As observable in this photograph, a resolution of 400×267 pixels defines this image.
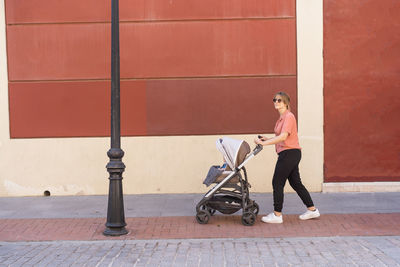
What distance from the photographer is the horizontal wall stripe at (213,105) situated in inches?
361

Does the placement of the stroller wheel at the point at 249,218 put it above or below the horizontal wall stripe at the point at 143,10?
below

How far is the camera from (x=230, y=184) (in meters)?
6.72

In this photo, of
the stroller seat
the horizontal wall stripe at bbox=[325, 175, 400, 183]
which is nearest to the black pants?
the stroller seat

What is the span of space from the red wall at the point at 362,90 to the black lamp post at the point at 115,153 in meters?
4.72

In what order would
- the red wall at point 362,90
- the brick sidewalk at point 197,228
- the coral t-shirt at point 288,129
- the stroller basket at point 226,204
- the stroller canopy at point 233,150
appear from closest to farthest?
1. the brick sidewalk at point 197,228
2. the coral t-shirt at point 288,129
3. the stroller canopy at point 233,150
4. the stroller basket at point 226,204
5. the red wall at point 362,90

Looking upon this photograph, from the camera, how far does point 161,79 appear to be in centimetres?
919

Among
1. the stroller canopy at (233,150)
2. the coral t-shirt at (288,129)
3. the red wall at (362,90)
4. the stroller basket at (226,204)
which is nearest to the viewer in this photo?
the coral t-shirt at (288,129)

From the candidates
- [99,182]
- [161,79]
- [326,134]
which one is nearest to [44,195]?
[99,182]

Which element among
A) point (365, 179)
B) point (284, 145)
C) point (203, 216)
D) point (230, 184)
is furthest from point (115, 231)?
point (365, 179)

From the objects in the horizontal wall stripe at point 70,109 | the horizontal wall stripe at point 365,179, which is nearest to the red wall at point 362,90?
the horizontal wall stripe at point 365,179

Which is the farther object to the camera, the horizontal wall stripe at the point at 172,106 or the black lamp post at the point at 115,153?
the horizontal wall stripe at the point at 172,106

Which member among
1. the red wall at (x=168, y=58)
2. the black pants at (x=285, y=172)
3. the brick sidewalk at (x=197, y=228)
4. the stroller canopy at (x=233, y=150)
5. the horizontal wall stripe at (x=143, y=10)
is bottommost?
the brick sidewalk at (x=197, y=228)

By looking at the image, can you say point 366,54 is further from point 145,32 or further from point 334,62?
point 145,32

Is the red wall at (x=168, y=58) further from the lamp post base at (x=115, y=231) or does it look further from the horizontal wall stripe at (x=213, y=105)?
the lamp post base at (x=115, y=231)
